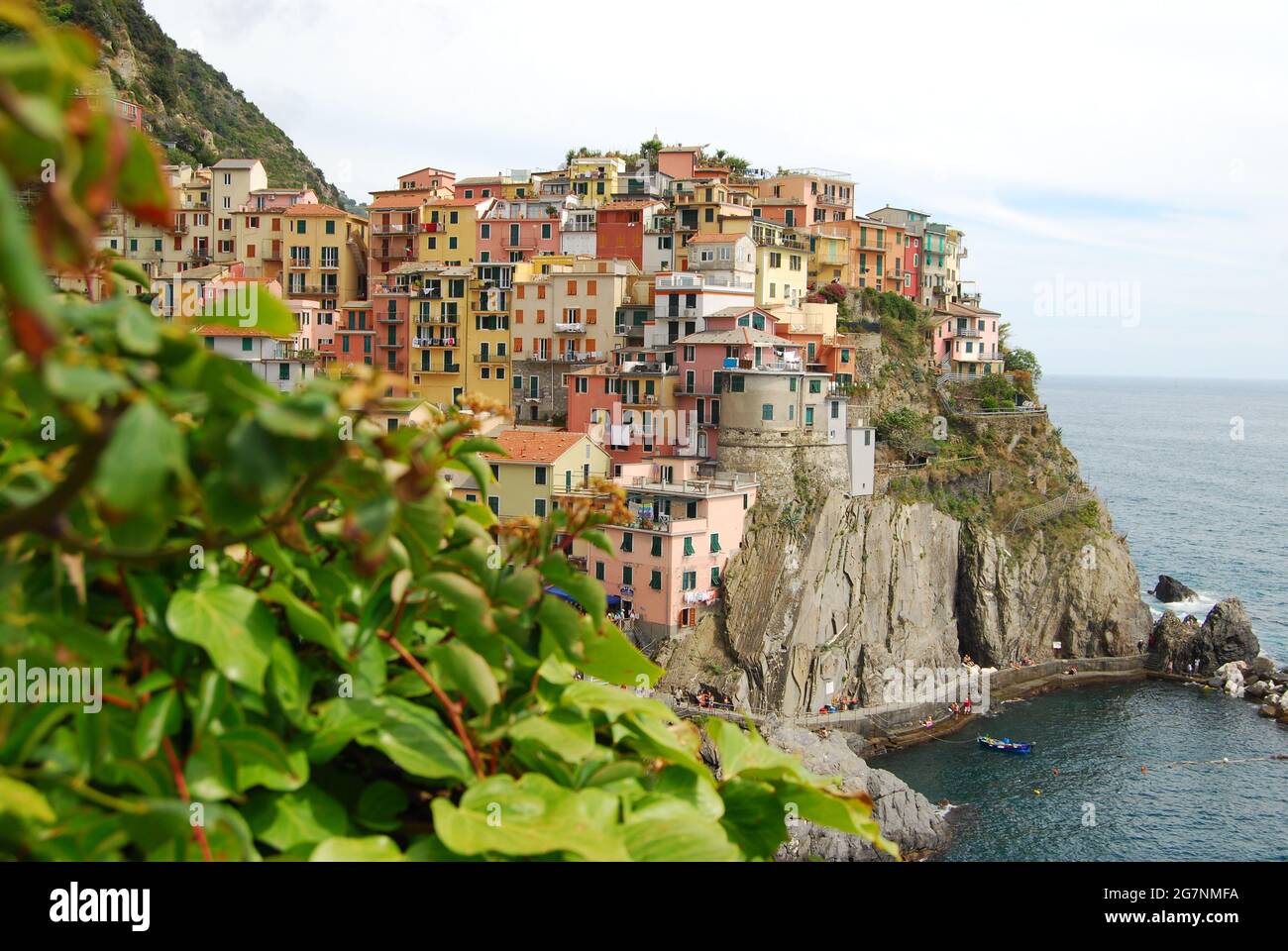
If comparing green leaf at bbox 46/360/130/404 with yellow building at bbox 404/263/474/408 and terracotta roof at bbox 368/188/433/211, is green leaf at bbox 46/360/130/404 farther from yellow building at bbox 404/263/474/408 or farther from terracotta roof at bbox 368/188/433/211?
terracotta roof at bbox 368/188/433/211

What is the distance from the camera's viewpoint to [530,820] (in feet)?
7.95

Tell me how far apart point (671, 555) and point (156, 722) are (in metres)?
36.8

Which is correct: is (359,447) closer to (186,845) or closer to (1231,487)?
(186,845)

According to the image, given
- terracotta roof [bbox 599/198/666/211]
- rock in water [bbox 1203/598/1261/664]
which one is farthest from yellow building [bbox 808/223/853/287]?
rock in water [bbox 1203/598/1261/664]

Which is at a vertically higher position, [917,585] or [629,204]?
[629,204]

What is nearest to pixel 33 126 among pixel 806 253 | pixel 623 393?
pixel 623 393

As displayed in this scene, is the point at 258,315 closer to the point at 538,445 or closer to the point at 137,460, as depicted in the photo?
the point at 137,460

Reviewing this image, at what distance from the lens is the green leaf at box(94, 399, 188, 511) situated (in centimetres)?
159

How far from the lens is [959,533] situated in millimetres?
49562

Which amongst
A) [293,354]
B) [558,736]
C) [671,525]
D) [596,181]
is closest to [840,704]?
[671,525]

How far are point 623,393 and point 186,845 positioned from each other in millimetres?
43738

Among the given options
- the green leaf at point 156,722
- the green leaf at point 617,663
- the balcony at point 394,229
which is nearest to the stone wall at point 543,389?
the balcony at point 394,229

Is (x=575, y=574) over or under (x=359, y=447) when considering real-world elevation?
under

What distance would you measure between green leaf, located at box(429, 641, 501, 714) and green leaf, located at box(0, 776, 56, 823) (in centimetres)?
78
